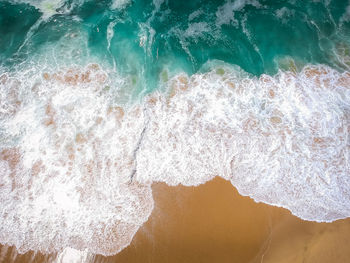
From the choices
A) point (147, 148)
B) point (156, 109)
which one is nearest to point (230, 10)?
point (156, 109)

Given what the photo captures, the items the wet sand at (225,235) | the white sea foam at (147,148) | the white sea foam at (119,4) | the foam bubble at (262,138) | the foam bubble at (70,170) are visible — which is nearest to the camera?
the wet sand at (225,235)

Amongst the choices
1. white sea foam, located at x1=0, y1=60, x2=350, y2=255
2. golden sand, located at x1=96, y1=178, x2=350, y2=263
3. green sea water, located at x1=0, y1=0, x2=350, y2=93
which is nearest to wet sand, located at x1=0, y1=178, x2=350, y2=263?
golden sand, located at x1=96, y1=178, x2=350, y2=263

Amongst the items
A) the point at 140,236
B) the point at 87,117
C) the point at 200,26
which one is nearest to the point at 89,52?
the point at 87,117

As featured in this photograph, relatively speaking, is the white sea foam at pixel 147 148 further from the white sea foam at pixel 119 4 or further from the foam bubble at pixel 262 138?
the white sea foam at pixel 119 4

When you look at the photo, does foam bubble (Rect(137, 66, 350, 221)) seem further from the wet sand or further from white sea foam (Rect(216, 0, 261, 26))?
white sea foam (Rect(216, 0, 261, 26))

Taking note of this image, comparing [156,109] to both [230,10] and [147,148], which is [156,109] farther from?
[230,10]

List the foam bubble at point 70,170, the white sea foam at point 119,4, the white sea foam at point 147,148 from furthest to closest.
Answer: the white sea foam at point 119,4, the white sea foam at point 147,148, the foam bubble at point 70,170

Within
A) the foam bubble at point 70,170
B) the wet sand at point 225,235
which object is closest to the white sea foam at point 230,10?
the foam bubble at point 70,170
